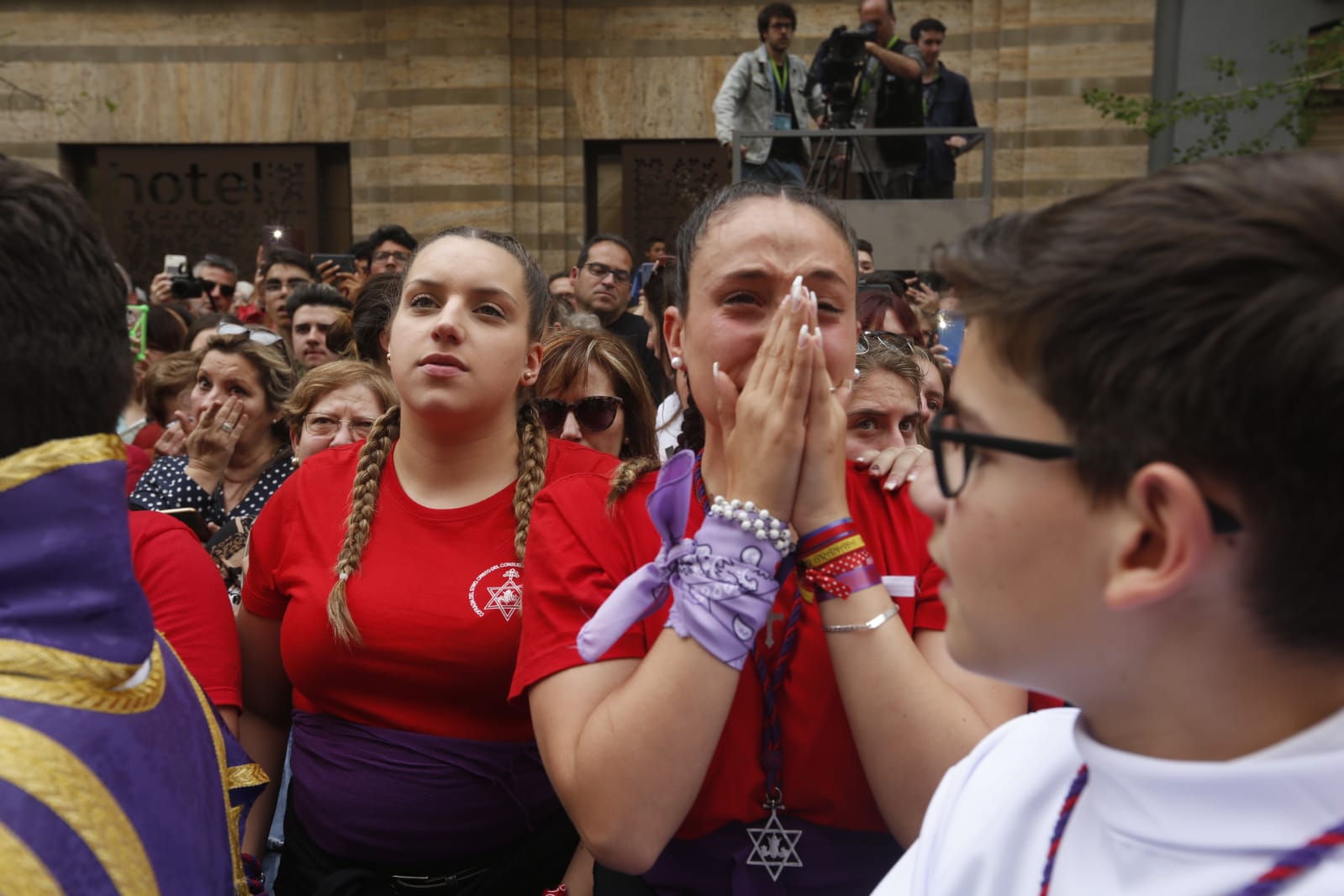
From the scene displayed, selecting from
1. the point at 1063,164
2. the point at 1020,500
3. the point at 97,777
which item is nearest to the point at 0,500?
the point at 97,777

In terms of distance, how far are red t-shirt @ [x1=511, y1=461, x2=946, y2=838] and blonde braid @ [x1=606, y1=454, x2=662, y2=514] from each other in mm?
16

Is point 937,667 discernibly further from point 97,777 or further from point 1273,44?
point 1273,44

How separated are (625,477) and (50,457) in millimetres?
1017

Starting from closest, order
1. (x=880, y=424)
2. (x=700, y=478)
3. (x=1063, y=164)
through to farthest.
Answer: (x=700, y=478), (x=880, y=424), (x=1063, y=164)

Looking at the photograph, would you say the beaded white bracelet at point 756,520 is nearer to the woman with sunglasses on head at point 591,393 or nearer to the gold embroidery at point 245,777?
the gold embroidery at point 245,777

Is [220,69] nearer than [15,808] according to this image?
No

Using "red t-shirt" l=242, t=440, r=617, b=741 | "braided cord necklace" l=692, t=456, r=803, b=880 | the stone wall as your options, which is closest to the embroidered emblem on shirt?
"red t-shirt" l=242, t=440, r=617, b=741

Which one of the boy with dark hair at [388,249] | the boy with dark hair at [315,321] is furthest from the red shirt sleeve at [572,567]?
the boy with dark hair at [388,249]

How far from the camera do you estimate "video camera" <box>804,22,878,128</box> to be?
8445mm

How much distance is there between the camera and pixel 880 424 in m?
2.91

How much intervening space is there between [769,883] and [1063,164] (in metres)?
11.5

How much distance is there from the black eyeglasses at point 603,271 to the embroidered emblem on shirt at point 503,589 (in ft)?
15.0

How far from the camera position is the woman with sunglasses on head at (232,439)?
393 cm

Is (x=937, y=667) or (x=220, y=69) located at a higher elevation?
(x=220, y=69)
